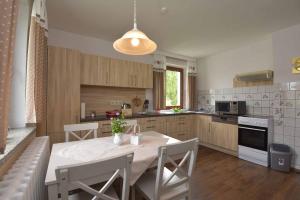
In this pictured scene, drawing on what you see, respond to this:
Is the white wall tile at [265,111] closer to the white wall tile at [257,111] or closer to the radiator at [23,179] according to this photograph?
the white wall tile at [257,111]

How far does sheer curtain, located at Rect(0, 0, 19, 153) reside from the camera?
0.74 meters

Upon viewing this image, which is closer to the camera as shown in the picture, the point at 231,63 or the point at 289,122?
the point at 289,122

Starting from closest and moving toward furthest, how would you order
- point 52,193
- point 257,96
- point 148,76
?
point 52,193, point 257,96, point 148,76

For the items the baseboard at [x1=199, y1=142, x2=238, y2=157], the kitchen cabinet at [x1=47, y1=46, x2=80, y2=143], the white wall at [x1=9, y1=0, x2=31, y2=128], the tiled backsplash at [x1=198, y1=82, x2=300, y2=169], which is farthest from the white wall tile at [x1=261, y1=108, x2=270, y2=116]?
the white wall at [x1=9, y1=0, x2=31, y2=128]

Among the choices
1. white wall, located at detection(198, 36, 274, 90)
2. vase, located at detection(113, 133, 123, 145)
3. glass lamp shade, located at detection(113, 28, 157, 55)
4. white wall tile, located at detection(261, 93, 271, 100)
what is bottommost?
vase, located at detection(113, 133, 123, 145)

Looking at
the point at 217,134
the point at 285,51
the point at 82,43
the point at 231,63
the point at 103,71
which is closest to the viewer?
the point at 285,51

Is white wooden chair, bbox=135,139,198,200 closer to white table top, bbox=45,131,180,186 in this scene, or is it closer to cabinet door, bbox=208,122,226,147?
white table top, bbox=45,131,180,186

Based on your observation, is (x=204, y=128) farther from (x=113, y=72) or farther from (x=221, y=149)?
(x=113, y=72)

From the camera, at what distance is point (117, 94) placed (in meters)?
3.53

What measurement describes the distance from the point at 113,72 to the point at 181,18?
1657mm

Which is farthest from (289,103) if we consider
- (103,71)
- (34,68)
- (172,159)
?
(34,68)

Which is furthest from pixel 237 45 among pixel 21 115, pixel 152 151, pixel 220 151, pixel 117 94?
pixel 21 115

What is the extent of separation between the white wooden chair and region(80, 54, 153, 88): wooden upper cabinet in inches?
85.4

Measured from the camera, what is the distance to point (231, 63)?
3947mm
